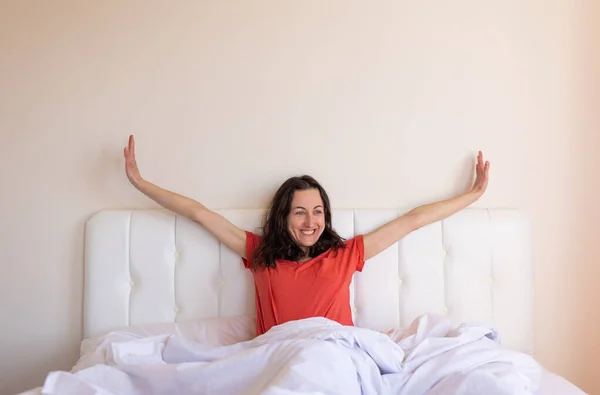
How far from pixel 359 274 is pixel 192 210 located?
66cm

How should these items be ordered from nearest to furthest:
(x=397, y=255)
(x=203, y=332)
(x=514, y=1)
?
(x=203, y=332), (x=397, y=255), (x=514, y=1)

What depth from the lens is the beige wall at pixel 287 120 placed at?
6.44ft

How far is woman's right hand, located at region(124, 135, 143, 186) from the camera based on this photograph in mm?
1865

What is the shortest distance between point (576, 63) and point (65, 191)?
210 centimetres

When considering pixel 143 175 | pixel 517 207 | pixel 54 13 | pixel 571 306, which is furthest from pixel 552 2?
pixel 54 13

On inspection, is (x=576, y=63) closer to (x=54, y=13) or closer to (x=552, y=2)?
(x=552, y=2)

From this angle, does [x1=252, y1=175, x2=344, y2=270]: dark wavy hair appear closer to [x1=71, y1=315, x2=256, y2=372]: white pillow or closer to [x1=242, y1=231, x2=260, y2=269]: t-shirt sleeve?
[x1=242, y1=231, x2=260, y2=269]: t-shirt sleeve

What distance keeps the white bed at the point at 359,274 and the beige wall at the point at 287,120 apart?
12cm

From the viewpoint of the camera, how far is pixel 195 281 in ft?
6.27

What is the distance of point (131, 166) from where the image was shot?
188cm

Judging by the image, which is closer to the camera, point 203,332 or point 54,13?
point 203,332

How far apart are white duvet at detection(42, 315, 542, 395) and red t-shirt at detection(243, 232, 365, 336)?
0.74ft

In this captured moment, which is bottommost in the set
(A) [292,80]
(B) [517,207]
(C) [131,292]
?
(C) [131,292]

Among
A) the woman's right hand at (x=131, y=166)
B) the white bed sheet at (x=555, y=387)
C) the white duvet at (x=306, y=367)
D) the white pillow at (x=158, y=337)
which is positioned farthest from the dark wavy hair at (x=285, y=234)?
the white bed sheet at (x=555, y=387)
